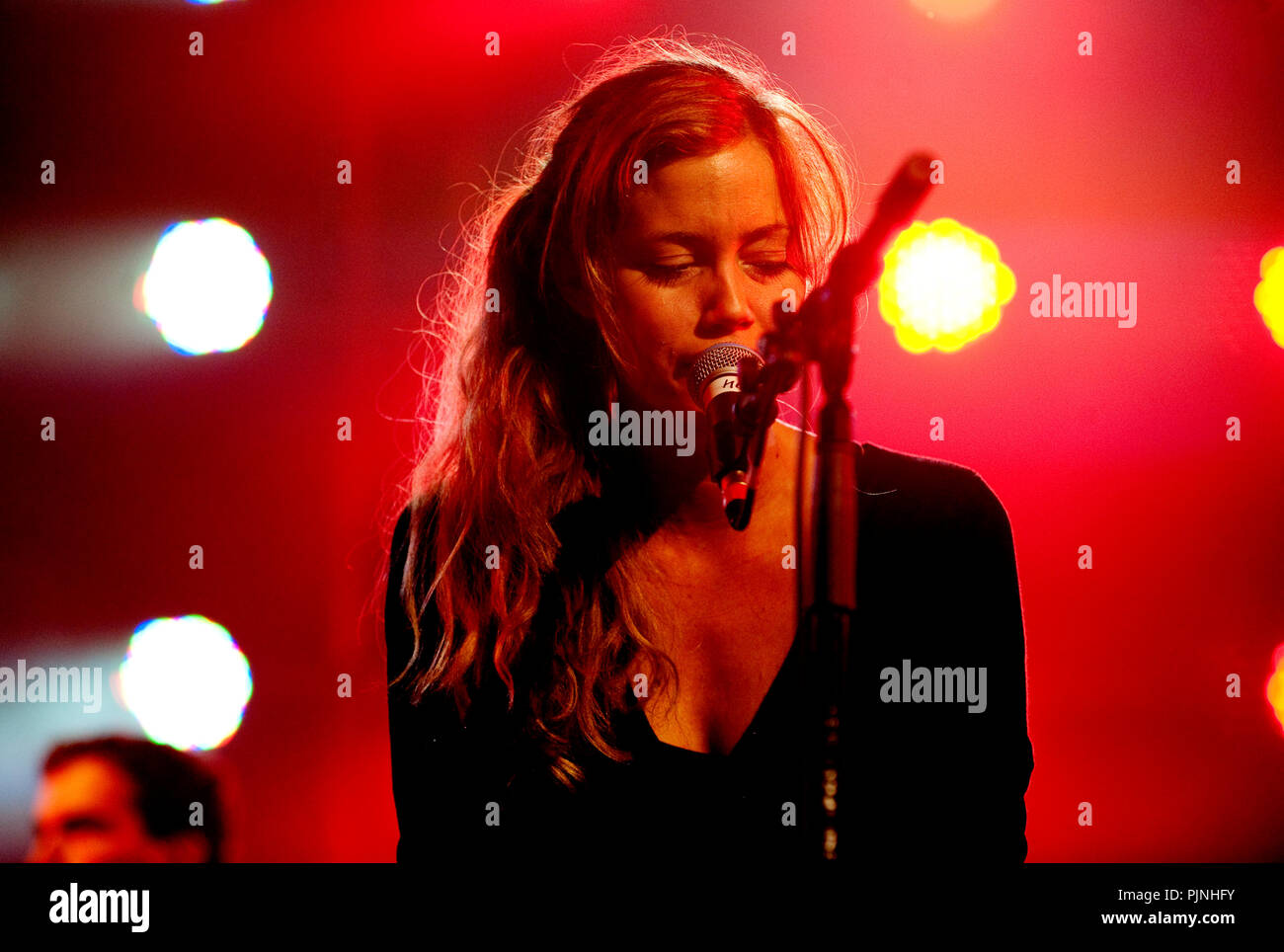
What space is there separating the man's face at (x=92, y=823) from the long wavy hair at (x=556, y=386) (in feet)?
2.56

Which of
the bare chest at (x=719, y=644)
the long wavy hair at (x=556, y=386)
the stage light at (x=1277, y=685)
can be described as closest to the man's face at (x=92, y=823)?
the long wavy hair at (x=556, y=386)

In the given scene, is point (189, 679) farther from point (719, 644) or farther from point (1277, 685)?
point (1277, 685)

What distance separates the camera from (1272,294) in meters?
2.07

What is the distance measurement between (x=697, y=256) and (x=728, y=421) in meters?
0.64

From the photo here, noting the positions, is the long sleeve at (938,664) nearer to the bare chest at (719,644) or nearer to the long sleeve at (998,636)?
the long sleeve at (998,636)

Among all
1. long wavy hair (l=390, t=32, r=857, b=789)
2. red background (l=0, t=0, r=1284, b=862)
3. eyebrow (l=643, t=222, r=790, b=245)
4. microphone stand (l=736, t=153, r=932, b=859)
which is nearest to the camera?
microphone stand (l=736, t=153, r=932, b=859)

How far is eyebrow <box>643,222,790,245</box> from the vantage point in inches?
63.1

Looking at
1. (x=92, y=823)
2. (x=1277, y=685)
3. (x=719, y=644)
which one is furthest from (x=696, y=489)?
(x=92, y=823)

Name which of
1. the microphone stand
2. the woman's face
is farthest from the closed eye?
the microphone stand

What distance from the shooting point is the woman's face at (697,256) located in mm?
1561

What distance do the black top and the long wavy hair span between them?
75 millimetres

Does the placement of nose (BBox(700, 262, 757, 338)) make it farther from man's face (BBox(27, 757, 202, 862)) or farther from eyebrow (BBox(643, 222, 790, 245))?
man's face (BBox(27, 757, 202, 862))
